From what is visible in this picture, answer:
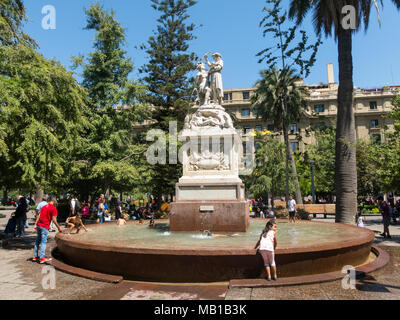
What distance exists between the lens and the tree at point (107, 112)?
22.6 m

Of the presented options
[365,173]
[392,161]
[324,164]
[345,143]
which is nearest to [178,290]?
[345,143]

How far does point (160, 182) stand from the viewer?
90.0 feet

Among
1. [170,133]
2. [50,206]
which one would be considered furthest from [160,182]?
[50,206]

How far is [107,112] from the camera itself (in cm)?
2395

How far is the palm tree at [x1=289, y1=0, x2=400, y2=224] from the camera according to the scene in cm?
1232

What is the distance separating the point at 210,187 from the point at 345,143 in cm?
666

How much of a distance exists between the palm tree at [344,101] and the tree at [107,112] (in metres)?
14.5

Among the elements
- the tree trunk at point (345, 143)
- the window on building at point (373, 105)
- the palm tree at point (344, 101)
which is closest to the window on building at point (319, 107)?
the window on building at point (373, 105)

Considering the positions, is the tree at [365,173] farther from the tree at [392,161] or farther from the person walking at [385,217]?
the person walking at [385,217]

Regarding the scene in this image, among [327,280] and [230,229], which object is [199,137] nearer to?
[230,229]

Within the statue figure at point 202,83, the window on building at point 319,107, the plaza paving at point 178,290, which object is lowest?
the plaza paving at point 178,290

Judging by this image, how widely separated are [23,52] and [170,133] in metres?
17.5

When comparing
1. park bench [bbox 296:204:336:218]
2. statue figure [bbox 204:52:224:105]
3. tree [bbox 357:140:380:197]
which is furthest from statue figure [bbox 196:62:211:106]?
tree [bbox 357:140:380:197]

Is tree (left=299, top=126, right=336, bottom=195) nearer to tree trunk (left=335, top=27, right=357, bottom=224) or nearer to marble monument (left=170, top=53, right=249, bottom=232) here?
tree trunk (left=335, top=27, right=357, bottom=224)
